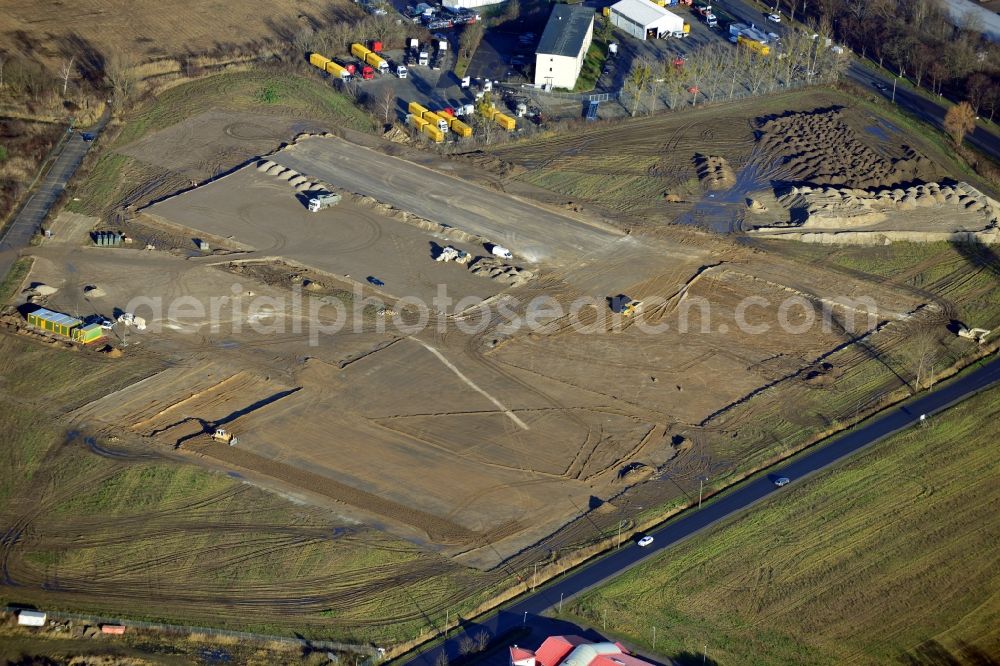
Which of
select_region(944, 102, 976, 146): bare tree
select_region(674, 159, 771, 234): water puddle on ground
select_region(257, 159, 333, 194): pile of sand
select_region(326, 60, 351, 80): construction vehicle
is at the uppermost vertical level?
select_region(944, 102, 976, 146): bare tree

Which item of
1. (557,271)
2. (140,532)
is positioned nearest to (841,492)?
(557,271)

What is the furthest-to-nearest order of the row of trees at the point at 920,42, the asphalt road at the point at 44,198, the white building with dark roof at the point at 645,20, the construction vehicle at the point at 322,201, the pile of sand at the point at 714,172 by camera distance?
the white building with dark roof at the point at 645,20
the row of trees at the point at 920,42
the pile of sand at the point at 714,172
the construction vehicle at the point at 322,201
the asphalt road at the point at 44,198

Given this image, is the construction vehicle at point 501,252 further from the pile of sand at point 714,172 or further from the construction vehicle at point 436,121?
the construction vehicle at point 436,121

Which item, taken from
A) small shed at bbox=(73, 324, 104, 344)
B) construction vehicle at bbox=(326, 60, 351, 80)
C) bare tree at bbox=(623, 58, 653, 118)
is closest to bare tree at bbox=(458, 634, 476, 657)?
small shed at bbox=(73, 324, 104, 344)

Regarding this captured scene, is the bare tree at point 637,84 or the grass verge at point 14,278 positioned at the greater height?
the bare tree at point 637,84

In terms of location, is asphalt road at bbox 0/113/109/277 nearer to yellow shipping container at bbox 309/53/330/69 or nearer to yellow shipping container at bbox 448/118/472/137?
yellow shipping container at bbox 309/53/330/69

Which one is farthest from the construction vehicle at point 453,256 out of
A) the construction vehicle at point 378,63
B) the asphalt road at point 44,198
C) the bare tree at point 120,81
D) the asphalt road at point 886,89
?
the asphalt road at point 886,89

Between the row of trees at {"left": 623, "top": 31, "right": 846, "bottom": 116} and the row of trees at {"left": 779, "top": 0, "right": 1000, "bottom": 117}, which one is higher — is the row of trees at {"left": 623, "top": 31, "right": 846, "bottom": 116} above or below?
below

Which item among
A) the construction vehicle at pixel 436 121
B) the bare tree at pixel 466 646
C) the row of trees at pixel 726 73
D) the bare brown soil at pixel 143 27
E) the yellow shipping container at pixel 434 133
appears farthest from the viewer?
the bare brown soil at pixel 143 27

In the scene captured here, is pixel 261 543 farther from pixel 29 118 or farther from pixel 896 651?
pixel 29 118
